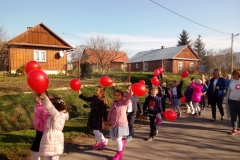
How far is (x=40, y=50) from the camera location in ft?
73.5

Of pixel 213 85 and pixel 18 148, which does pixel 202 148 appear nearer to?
pixel 213 85

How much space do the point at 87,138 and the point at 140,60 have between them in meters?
39.2

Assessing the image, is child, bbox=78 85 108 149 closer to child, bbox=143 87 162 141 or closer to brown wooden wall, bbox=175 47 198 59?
child, bbox=143 87 162 141

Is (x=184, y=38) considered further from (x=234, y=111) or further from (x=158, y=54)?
(x=234, y=111)

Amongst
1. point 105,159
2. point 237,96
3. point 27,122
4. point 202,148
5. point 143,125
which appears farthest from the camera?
point 27,122

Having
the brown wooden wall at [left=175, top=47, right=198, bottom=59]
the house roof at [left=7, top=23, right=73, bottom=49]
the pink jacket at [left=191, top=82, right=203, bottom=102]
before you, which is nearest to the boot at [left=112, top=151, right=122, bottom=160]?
the pink jacket at [left=191, top=82, right=203, bottom=102]

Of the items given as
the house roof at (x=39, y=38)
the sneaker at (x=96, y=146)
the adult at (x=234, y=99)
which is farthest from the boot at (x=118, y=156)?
the house roof at (x=39, y=38)

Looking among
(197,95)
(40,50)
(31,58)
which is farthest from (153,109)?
(40,50)

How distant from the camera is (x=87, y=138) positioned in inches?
230

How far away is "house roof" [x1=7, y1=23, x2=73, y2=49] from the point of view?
21253mm

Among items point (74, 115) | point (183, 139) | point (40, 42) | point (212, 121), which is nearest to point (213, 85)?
point (212, 121)

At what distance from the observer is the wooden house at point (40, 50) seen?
2080 centimetres

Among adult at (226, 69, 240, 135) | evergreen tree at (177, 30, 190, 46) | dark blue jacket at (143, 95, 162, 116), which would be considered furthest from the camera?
evergreen tree at (177, 30, 190, 46)

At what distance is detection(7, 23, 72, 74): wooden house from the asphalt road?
16.5 metres
